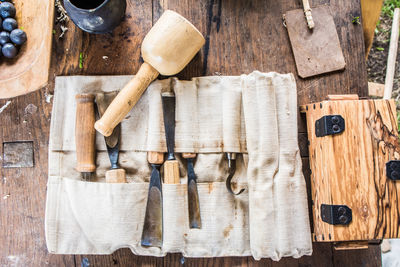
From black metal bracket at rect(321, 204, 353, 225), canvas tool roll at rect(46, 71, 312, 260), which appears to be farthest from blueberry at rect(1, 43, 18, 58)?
black metal bracket at rect(321, 204, 353, 225)

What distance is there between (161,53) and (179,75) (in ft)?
0.58

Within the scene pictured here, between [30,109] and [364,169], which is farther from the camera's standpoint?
[30,109]

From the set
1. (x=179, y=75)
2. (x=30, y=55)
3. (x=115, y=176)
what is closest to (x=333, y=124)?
(x=179, y=75)

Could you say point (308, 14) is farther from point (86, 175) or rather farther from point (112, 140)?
point (86, 175)

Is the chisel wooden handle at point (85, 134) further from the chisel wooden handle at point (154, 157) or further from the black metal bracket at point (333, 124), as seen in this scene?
the black metal bracket at point (333, 124)

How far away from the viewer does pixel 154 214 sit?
0.99 meters

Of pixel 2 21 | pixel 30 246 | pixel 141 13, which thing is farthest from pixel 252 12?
pixel 30 246

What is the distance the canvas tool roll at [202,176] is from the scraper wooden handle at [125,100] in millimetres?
47

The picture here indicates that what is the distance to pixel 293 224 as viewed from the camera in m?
0.96

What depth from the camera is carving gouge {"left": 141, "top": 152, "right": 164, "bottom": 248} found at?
99 centimetres

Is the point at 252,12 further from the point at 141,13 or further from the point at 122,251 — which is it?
the point at 122,251

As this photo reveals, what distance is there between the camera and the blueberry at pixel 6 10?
95 centimetres

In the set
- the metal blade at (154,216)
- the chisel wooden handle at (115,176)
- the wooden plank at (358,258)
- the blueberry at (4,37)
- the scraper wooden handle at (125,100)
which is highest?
the blueberry at (4,37)

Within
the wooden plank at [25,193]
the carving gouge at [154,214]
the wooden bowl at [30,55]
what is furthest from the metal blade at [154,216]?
the wooden bowl at [30,55]
